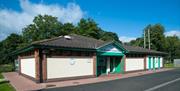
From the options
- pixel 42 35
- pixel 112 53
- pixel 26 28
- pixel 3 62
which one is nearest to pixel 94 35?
pixel 42 35

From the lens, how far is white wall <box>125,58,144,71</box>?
24188mm

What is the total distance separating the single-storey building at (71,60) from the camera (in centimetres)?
1499

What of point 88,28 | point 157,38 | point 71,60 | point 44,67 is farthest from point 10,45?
point 157,38

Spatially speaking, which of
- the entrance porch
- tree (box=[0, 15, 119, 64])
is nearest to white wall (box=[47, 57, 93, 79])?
the entrance porch

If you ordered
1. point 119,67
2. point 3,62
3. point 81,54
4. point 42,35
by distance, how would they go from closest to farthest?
point 81,54
point 119,67
point 42,35
point 3,62

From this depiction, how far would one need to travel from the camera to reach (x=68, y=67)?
16.6 meters

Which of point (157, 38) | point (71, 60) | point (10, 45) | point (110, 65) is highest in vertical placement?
point (157, 38)

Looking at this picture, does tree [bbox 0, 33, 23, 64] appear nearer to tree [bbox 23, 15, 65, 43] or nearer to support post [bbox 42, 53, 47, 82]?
tree [bbox 23, 15, 65, 43]

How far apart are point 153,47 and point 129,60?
1467 inches

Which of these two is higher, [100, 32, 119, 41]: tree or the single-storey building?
[100, 32, 119, 41]: tree

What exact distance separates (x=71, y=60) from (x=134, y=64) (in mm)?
11571

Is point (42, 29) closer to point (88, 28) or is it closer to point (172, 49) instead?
point (88, 28)

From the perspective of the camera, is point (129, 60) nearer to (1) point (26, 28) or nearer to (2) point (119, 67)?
(2) point (119, 67)

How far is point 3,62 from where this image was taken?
52344 mm
